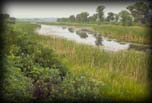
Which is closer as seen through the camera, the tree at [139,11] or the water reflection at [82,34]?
the tree at [139,11]

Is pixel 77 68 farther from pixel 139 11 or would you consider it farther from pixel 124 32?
pixel 139 11

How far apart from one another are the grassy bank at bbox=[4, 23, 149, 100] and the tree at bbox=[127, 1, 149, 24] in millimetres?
337

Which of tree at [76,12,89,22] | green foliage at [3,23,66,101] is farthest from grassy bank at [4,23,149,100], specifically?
tree at [76,12,89,22]

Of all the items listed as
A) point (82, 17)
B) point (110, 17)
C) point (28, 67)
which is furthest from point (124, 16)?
point (28, 67)

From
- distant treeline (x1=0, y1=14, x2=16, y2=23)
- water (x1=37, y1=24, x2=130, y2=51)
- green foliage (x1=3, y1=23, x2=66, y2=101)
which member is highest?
distant treeline (x1=0, y1=14, x2=16, y2=23)

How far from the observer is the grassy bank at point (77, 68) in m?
3.33

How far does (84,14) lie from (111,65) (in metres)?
A: 0.58

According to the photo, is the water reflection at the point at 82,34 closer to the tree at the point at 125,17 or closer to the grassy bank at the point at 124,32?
the grassy bank at the point at 124,32

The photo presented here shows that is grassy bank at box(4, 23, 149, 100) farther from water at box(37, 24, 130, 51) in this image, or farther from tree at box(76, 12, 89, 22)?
tree at box(76, 12, 89, 22)

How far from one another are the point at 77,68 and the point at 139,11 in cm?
84

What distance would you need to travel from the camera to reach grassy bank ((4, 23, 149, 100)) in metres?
3.33

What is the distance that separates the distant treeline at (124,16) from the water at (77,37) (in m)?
0.11

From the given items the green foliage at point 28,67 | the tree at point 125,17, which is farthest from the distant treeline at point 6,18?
the tree at point 125,17

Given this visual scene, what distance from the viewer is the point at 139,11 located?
333cm
